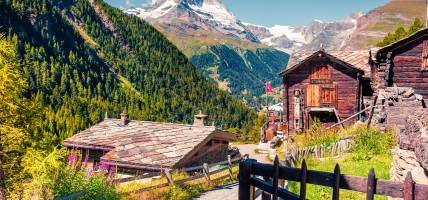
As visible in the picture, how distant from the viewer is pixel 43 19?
17825cm

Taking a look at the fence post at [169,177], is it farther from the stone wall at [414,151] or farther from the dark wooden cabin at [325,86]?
the dark wooden cabin at [325,86]

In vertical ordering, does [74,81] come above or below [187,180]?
above

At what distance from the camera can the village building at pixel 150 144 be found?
21156 millimetres

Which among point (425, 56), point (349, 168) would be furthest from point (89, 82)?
point (349, 168)

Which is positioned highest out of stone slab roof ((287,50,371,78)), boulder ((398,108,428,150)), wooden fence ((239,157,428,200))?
stone slab roof ((287,50,371,78))

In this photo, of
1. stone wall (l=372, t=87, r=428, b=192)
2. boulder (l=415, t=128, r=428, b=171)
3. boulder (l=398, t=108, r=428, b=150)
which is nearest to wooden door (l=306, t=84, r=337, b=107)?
stone wall (l=372, t=87, r=428, b=192)

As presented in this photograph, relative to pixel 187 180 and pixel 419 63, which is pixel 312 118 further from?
pixel 187 180

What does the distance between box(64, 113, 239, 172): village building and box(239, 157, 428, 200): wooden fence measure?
14.8 m

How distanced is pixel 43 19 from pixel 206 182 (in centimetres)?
18078

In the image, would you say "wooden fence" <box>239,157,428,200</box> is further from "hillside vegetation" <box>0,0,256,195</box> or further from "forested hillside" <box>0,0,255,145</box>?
"forested hillside" <box>0,0,255,145</box>

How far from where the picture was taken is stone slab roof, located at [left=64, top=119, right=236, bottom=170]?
21094 millimetres

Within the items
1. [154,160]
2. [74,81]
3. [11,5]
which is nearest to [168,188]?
[154,160]

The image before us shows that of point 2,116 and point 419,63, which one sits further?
point 419,63

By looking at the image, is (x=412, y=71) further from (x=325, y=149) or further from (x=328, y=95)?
(x=325, y=149)
